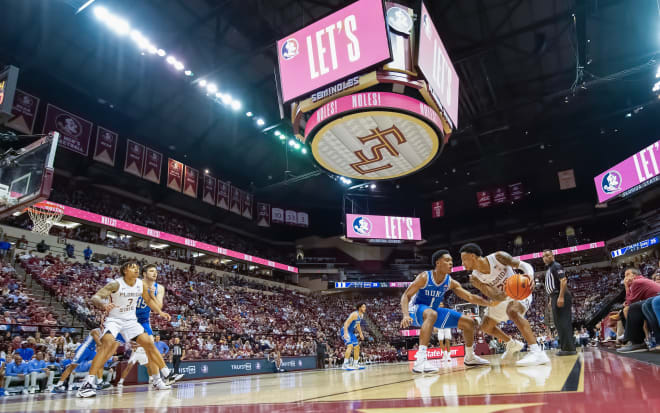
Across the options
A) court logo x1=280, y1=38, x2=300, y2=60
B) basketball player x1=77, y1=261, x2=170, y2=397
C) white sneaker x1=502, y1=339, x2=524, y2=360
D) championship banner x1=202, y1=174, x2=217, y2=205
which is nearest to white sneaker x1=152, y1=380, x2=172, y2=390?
basketball player x1=77, y1=261, x2=170, y2=397

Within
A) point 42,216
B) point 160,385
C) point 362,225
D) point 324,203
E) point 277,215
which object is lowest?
point 160,385

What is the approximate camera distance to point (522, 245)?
31.0 metres

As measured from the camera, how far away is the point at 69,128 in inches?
685

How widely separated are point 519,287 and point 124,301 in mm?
4501

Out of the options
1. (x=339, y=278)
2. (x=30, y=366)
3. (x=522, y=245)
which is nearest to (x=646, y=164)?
(x=522, y=245)

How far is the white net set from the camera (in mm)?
14859

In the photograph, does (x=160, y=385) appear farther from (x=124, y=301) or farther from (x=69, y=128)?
(x=69, y=128)

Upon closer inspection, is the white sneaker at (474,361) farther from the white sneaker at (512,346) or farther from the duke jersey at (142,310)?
the duke jersey at (142,310)

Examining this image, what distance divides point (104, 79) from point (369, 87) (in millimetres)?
13282

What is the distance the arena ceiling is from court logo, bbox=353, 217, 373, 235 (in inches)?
193

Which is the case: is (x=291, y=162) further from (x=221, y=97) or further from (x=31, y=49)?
(x=31, y=49)

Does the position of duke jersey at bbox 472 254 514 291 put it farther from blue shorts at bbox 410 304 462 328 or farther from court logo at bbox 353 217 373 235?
court logo at bbox 353 217 373 235

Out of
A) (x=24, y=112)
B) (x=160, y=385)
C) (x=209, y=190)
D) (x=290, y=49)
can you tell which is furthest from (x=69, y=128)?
(x=160, y=385)

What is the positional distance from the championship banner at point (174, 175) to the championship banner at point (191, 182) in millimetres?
315
